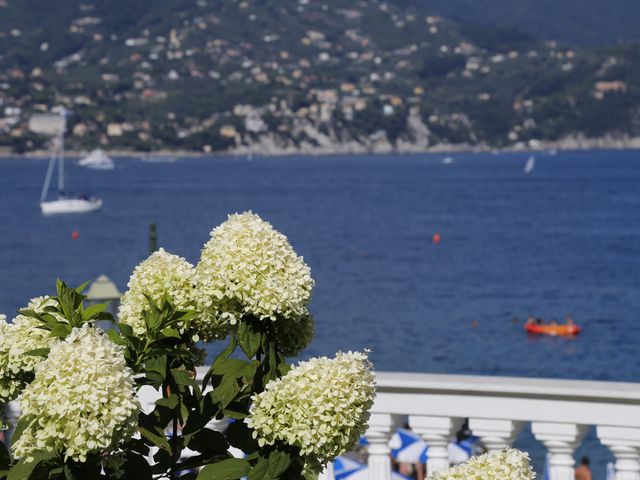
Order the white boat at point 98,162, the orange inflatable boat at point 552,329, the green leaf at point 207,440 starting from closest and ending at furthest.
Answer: the green leaf at point 207,440, the orange inflatable boat at point 552,329, the white boat at point 98,162

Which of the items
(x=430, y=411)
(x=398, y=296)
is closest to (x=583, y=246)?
(x=398, y=296)

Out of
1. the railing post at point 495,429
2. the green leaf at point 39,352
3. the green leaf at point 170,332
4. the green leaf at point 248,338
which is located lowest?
the railing post at point 495,429

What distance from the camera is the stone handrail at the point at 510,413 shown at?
407 centimetres

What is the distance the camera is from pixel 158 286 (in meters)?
2.45

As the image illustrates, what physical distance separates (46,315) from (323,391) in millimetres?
540

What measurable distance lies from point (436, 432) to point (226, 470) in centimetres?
206

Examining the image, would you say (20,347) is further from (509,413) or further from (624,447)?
(624,447)

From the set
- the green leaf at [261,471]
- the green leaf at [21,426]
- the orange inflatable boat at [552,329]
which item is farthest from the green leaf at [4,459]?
the orange inflatable boat at [552,329]

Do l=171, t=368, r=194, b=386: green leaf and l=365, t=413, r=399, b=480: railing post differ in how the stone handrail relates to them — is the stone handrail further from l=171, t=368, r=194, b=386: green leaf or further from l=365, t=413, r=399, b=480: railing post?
l=171, t=368, r=194, b=386: green leaf

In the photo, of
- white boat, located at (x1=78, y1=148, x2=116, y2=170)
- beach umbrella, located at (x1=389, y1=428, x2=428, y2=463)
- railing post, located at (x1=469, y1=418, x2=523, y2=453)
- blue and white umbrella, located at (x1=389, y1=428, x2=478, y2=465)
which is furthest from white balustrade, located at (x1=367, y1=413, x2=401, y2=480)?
white boat, located at (x1=78, y1=148, x2=116, y2=170)

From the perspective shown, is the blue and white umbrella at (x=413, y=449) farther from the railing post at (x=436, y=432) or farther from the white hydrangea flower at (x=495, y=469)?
the white hydrangea flower at (x=495, y=469)

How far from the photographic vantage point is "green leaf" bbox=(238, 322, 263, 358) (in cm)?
237

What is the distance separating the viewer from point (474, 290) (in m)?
55.7

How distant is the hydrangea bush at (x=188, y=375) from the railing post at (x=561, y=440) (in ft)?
6.18
